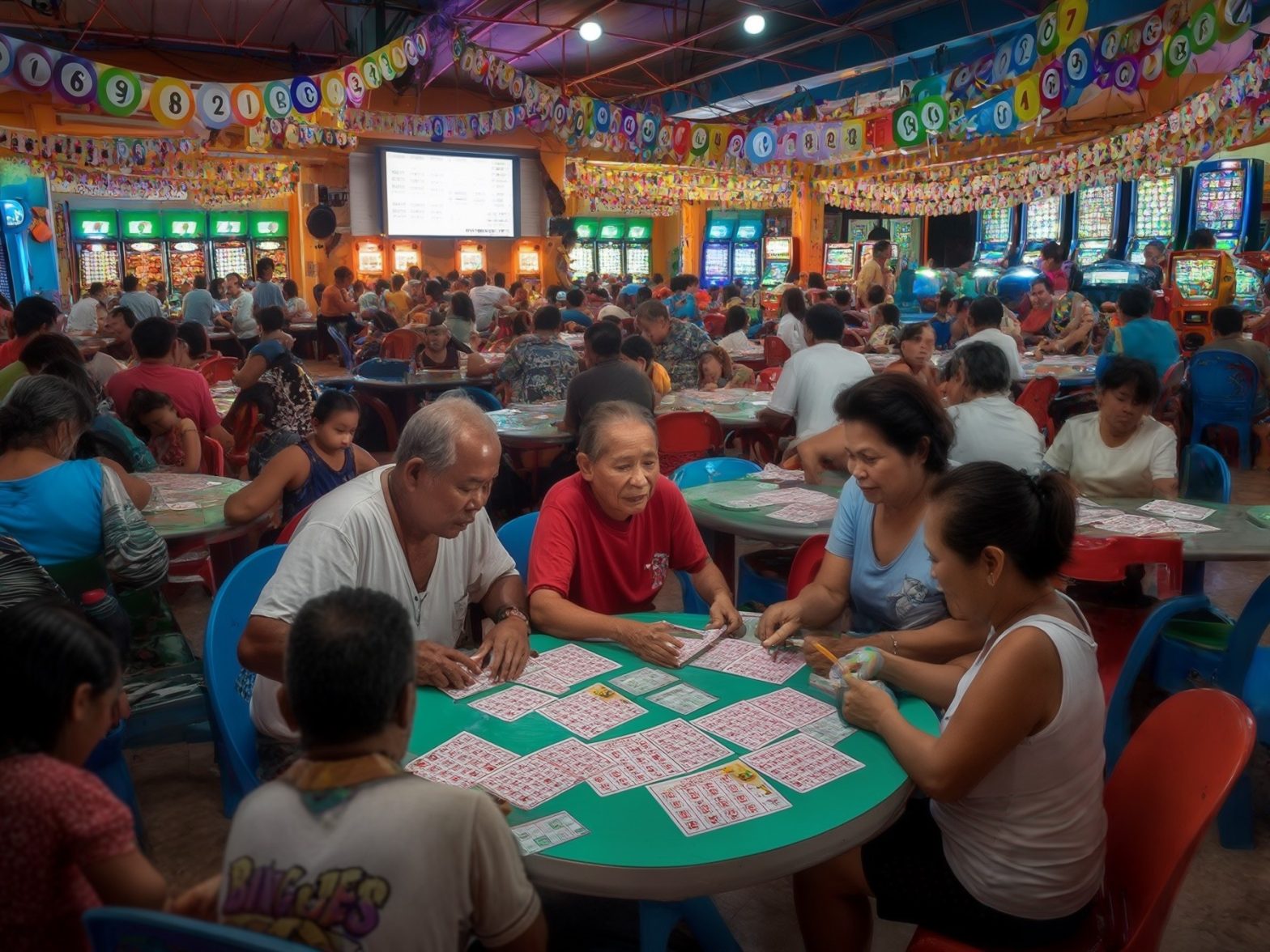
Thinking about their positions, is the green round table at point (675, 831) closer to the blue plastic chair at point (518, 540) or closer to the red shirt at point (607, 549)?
the red shirt at point (607, 549)

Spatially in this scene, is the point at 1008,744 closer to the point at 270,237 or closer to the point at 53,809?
the point at 53,809

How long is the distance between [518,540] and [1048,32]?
6.35 m

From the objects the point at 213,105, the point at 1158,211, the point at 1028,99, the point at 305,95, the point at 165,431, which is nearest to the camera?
the point at 165,431

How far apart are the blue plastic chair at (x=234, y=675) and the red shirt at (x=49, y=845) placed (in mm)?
822

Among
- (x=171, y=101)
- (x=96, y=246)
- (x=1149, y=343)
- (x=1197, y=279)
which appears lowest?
(x=1149, y=343)

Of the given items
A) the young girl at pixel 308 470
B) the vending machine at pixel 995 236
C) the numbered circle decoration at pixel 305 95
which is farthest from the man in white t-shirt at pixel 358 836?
the vending machine at pixel 995 236

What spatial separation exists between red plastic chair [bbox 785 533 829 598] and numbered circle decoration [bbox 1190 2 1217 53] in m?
5.39

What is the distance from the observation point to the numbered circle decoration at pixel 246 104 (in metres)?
7.99

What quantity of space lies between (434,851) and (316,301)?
16.7m

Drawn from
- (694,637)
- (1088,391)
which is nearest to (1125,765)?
(694,637)

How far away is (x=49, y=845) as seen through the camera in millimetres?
1162

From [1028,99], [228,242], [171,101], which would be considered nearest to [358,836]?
[171,101]

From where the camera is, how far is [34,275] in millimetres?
14180

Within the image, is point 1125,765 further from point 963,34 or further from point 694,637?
point 963,34
